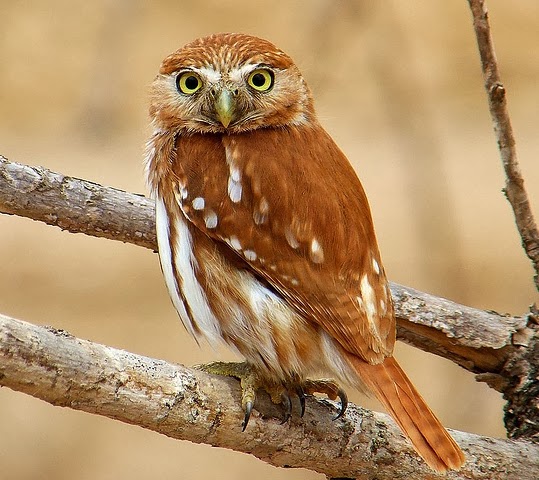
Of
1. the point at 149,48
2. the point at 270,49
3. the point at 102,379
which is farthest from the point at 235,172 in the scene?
the point at 149,48

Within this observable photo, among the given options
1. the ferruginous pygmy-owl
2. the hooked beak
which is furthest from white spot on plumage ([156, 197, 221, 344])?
the hooked beak

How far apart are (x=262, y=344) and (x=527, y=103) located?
13.8ft

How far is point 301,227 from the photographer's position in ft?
10.5

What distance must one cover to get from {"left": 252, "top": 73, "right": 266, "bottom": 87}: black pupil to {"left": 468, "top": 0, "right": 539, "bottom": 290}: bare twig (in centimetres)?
79

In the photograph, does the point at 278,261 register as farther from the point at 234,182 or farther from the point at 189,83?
the point at 189,83

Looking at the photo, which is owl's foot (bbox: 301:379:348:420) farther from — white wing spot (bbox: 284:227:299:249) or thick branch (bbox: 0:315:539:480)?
white wing spot (bbox: 284:227:299:249)

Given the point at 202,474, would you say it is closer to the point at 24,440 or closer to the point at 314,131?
the point at 24,440

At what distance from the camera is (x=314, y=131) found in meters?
3.61

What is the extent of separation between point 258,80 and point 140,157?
3.02 meters

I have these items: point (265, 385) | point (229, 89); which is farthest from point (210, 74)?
point (265, 385)

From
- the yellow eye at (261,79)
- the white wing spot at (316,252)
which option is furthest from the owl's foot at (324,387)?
the yellow eye at (261,79)

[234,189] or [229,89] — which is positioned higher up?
[229,89]

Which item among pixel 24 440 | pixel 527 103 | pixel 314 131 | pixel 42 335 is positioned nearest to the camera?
pixel 42 335

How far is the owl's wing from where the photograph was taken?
10.2 feet
